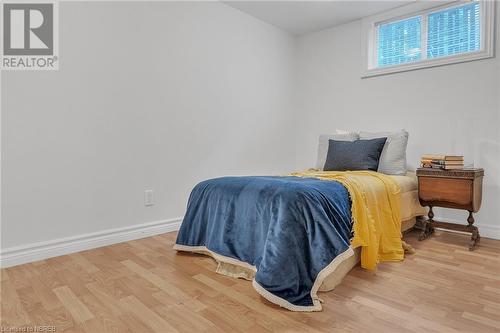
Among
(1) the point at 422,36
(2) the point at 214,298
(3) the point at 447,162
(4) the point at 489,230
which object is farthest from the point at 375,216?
(1) the point at 422,36

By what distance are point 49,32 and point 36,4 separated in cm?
21

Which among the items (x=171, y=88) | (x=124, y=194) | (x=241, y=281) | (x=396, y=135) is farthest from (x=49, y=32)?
(x=396, y=135)

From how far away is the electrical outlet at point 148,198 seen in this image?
111 inches

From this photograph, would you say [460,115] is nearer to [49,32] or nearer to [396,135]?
[396,135]

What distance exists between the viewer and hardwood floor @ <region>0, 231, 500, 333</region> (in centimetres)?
140

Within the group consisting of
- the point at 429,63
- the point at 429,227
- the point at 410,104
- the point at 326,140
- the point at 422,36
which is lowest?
the point at 429,227

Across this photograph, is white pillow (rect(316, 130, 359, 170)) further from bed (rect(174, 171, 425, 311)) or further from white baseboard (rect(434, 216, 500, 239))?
white baseboard (rect(434, 216, 500, 239))

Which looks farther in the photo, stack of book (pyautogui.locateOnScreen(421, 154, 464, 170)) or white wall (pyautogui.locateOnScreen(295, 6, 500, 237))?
white wall (pyautogui.locateOnScreen(295, 6, 500, 237))

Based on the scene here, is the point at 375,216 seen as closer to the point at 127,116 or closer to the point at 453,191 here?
the point at 453,191

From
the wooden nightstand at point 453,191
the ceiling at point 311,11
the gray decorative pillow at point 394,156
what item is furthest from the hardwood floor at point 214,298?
the ceiling at point 311,11

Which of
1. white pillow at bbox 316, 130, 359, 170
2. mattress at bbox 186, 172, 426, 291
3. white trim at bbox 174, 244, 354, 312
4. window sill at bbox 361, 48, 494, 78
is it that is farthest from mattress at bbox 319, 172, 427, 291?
window sill at bbox 361, 48, 494, 78

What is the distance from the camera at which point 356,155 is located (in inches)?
113

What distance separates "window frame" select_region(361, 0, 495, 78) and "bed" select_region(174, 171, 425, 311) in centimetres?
148

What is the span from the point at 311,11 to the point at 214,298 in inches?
129
